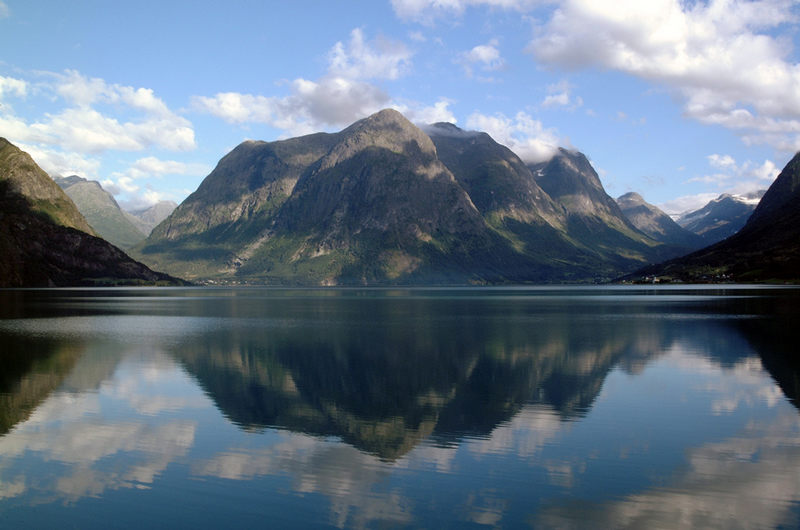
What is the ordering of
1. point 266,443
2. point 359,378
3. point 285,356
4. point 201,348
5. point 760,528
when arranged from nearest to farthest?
point 760,528
point 266,443
point 359,378
point 285,356
point 201,348

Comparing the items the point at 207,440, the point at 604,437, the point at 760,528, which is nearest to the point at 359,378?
Answer: the point at 207,440

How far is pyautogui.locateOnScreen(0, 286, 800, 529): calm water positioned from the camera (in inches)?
874

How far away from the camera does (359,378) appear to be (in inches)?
1954

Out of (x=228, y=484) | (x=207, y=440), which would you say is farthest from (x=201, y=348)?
(x=228, y=484)

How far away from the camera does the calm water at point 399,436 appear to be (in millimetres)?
22203

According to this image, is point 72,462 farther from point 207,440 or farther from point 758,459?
point 758,459

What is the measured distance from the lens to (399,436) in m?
32.2

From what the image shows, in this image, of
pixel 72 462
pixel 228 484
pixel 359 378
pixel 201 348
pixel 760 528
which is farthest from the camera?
pixel 201 348

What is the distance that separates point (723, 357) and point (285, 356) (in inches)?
1727

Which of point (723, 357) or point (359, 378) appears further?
point (723, 357)

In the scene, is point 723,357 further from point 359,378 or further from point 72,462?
point 72,462

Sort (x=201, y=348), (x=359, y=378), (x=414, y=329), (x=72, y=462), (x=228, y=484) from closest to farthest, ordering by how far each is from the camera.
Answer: (x=228, y=484), (x=72, y=462), (x=359, y=378), (x=201, y=348), (x=414, y=329)

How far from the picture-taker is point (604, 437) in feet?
106

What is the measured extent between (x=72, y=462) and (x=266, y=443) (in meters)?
8.60
